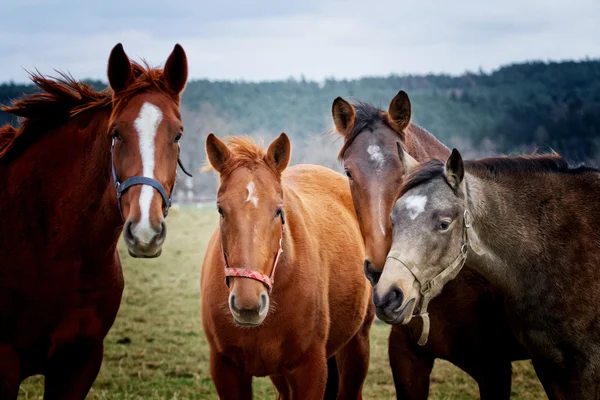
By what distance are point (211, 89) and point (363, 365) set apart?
47.3m

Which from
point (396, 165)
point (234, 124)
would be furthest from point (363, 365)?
point (234, 124)

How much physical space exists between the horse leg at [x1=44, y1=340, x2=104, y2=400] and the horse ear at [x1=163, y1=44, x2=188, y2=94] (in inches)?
64.0

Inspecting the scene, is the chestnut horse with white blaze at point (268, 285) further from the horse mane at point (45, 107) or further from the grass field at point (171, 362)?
the grass field at point (171, 362)

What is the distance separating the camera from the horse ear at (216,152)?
3.89 m

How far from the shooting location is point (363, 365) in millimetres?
5406

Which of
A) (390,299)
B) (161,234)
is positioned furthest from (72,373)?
(390,299)

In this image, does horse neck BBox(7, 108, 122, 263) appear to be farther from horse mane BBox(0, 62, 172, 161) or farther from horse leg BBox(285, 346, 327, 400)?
horse leg BBox(285, 346, 327, 400)

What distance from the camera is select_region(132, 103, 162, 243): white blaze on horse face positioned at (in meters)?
3.03

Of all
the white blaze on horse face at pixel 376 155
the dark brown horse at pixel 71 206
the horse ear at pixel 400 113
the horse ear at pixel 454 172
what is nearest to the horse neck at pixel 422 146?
the horse ear at pixel 400 113

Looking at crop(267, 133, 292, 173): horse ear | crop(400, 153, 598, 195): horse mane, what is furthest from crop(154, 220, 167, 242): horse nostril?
crop(400, 153, 598, 195): horse mane

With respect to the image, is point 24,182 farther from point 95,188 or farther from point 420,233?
point 420,233

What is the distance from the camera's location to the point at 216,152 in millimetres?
3941

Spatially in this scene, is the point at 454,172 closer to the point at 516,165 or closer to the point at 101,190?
the point at 516,165

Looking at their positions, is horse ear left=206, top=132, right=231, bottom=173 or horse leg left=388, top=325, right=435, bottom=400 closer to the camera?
horse ear left=206, top=132, right=231, bottom=173
